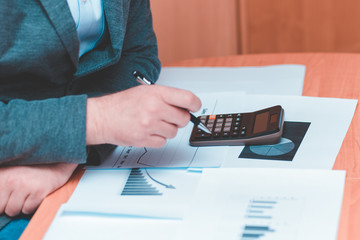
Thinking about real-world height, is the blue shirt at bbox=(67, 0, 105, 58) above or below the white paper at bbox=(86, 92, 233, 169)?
above

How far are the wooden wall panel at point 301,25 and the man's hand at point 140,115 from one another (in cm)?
200

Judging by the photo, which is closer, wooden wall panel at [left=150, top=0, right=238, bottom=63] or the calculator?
the calculator

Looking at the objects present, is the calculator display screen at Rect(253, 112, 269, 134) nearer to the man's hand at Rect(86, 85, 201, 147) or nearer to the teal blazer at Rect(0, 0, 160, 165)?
the man's hand at Rect(86, 85, 201, 147)

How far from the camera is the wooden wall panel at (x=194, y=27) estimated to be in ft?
6.35

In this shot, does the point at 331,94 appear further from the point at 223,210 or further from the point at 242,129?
the point at 223,210

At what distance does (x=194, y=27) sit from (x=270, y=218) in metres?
1.68

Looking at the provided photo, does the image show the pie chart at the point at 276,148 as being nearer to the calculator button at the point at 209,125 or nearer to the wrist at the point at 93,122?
the calculator button at the point at 209,125

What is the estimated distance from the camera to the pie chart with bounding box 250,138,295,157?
2.51 feet

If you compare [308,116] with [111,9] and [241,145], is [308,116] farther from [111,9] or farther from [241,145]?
[111,9]

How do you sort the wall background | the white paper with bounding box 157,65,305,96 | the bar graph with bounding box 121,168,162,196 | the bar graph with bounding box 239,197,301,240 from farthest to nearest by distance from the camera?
the wall background
the white paper with bounding box 157,65,305,96
the bar graph with bounding box 121,168,162,196
the bar graph with bounding box 239,197,301,240

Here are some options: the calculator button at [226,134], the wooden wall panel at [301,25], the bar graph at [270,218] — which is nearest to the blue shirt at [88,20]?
the calculator button at [226,134]

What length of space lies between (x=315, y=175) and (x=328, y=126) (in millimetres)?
194

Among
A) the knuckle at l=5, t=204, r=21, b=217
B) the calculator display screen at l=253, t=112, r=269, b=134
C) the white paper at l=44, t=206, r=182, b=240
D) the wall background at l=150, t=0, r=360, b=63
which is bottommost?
the knuckle at l=5, t=204, r=21, b=217

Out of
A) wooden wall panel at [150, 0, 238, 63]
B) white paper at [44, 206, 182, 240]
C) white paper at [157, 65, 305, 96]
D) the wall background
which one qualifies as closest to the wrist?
white paper at [44, 206, 182, 240]
